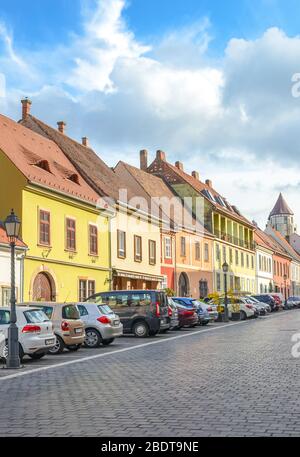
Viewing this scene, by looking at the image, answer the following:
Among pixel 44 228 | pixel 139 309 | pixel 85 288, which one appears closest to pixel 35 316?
pixel 139 309

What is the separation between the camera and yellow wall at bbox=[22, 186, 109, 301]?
96.0 ft

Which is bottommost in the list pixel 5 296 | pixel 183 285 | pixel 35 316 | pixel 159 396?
pixel 159 396

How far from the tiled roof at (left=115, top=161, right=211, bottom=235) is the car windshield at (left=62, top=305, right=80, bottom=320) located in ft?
91.9

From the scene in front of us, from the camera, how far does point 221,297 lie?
147 ft

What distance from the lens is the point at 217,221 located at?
64.5 meters

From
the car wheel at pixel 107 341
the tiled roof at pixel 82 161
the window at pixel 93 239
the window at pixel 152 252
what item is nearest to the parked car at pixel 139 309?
the car wheel at pixel 107 341

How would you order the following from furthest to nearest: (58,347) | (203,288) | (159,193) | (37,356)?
(203,288) < (159,193) < (58,347) < (37,356)

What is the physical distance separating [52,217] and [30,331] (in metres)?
14.7

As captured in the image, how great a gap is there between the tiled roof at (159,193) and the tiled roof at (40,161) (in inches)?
467

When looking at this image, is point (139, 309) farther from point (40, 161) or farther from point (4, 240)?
point (40, 161)

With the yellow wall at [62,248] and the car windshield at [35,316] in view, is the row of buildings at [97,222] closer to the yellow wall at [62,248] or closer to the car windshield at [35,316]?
the yellow wall at [62,248]

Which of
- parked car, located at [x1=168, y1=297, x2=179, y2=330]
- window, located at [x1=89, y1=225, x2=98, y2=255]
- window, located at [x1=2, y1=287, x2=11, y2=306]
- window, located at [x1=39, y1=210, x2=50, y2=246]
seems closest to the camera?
window, located at [x1=2, y1=287, x2=11, y2=306]

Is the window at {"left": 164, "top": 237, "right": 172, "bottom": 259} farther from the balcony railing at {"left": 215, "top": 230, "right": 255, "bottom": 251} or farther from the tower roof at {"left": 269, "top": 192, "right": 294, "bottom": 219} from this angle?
Result: the tower roof at {"left": 269, "top": 192, "right": 294, "bottom": 219}

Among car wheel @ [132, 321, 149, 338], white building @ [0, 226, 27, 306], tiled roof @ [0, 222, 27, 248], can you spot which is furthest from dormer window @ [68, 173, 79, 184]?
car wheel @ [132, 321, 149, 338]
